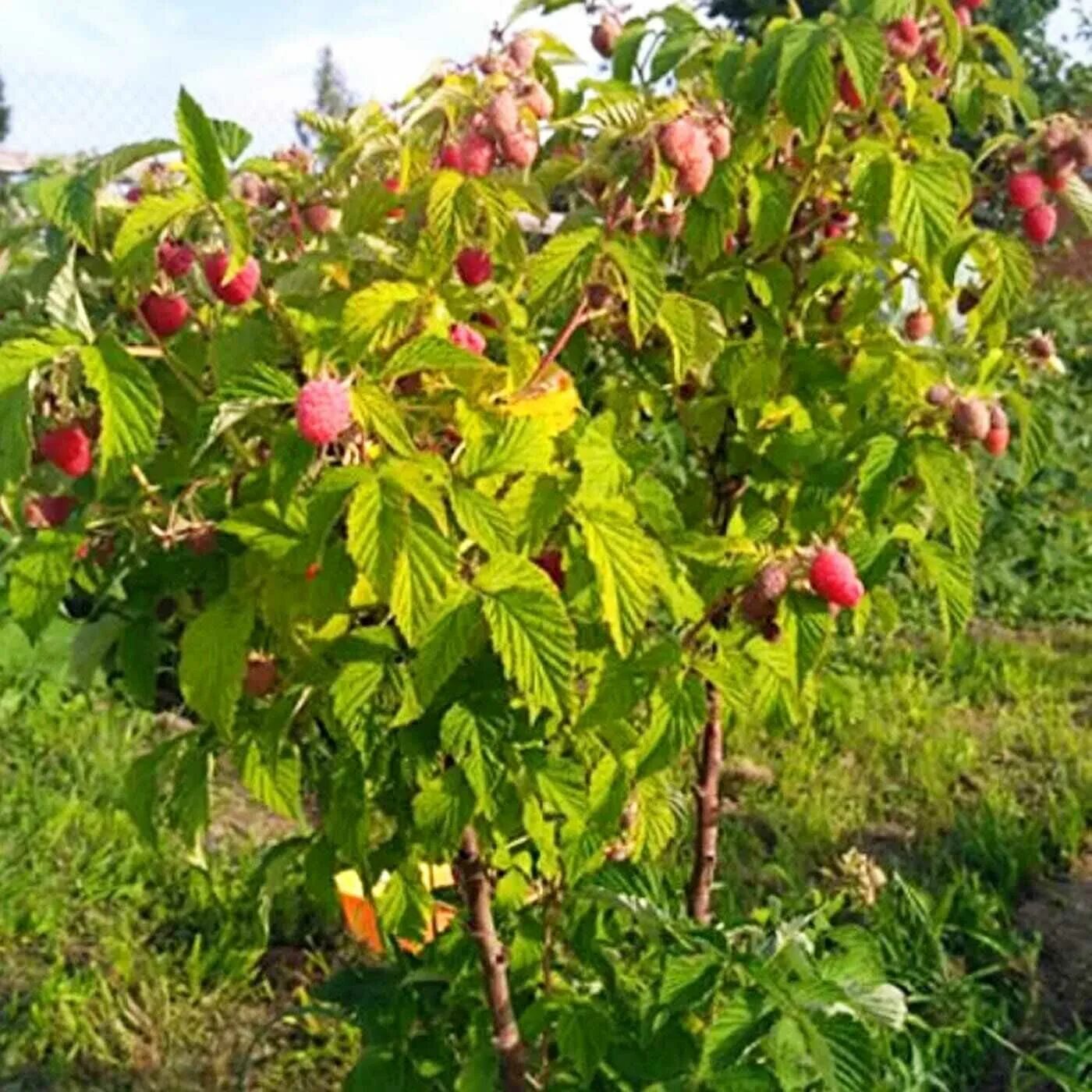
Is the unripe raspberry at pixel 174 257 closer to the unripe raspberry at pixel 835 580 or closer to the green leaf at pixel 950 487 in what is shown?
the unripe raspberry at pixel 835 580

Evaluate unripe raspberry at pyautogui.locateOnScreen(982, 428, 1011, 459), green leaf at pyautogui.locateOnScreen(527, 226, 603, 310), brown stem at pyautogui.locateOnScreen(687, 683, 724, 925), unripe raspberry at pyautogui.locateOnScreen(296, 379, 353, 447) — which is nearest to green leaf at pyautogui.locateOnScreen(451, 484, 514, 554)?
unripe raspberry at pyautogui.locateOnScreen(296, 379, 353, 447)

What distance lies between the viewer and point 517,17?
1.79m

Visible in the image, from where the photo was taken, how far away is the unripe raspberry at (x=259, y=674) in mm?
1503

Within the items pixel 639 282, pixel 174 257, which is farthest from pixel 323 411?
pixel 639 282

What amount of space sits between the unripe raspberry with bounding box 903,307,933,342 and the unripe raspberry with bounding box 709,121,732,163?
0.53m

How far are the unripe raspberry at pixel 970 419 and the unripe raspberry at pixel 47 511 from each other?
865 millimetres

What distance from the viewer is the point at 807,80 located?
5.18ft

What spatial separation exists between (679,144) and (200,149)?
1.41 ft

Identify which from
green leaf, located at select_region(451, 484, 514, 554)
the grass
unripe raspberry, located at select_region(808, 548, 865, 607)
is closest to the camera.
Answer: green leaf, located at select_region(451, 484, 514, 554)

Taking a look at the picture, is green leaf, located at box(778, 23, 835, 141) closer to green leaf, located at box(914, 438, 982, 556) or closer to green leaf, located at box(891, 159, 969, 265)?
green leaf, located at box(891, 159, 969, 265)

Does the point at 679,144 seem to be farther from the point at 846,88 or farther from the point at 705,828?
the point at 705,828

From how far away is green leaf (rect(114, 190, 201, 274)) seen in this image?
1.32 m

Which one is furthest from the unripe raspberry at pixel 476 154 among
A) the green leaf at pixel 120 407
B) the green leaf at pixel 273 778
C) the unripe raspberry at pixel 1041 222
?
the unripe raspberry at pixel 1041 222

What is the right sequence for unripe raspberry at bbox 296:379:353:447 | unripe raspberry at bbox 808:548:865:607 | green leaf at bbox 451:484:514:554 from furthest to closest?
unripe raspberry at bbox 808:548:865:607 < green leaf at bbox 451:484:514:554 < unripe raspberry at bbox 296:379:353:447
